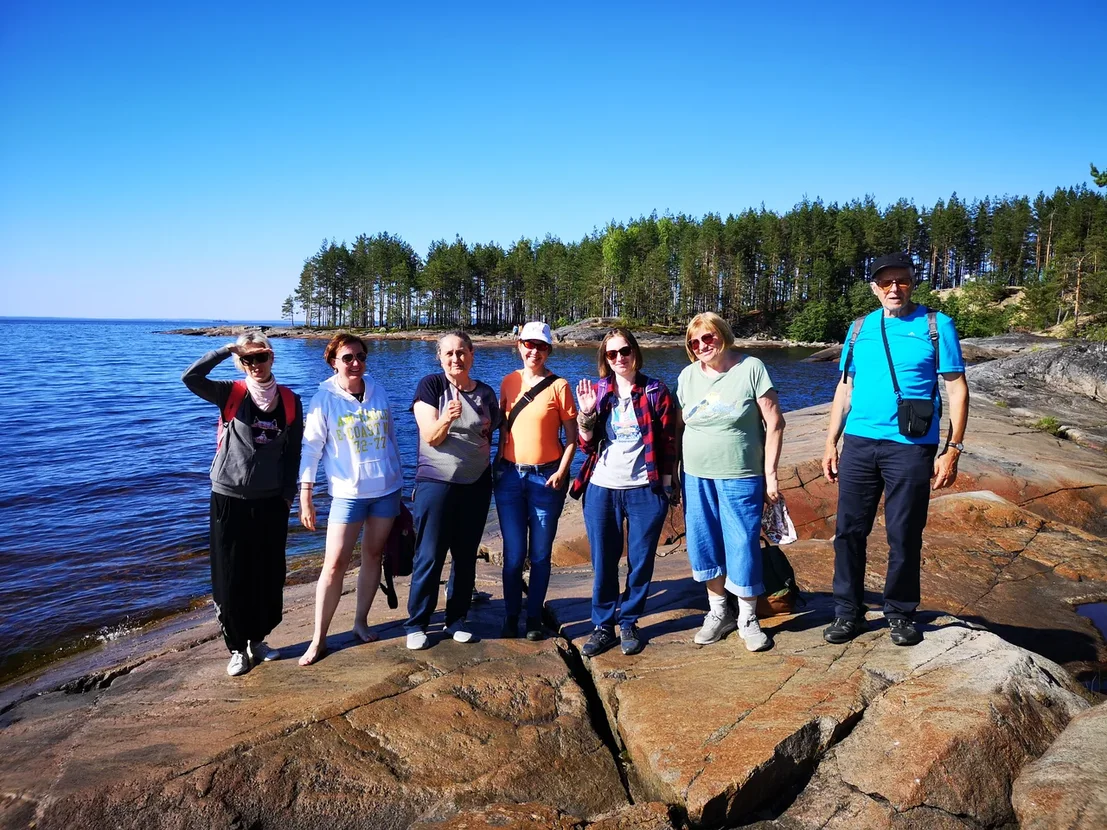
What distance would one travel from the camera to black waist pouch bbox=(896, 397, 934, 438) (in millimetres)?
4078

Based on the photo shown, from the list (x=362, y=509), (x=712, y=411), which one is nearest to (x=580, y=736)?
(x=362, y=509)

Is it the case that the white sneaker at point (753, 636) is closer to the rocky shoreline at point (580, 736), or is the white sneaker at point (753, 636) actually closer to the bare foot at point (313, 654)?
the rocky shoreline at point (580, 736)

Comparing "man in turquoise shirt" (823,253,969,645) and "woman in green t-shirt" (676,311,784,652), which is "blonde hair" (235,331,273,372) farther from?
"man in turquoise shirt" (823,253,969,645)

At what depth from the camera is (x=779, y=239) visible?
7662 cm

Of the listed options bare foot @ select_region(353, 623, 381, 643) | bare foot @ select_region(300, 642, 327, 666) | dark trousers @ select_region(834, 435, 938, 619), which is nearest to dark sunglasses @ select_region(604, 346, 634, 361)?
dark trousers @ select_region(834, 435, 938, 619)

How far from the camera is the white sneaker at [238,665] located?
4.31 metres

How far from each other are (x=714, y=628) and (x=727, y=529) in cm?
69

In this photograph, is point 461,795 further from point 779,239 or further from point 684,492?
point 779,239

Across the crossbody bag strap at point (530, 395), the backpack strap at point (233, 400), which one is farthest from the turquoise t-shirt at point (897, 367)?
the backpack strap at point (233, 400)

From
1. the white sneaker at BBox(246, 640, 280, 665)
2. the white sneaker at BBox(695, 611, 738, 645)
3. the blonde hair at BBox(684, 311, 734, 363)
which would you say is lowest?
the white sneaker at BBox(246, 640, 280, 665)

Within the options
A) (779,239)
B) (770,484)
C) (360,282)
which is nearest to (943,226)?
(779,239)

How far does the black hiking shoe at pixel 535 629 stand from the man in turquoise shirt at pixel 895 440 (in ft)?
6.17

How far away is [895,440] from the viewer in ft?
13.8

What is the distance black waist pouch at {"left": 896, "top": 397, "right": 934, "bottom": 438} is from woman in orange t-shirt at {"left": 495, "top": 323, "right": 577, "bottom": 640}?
2040 millimetres
